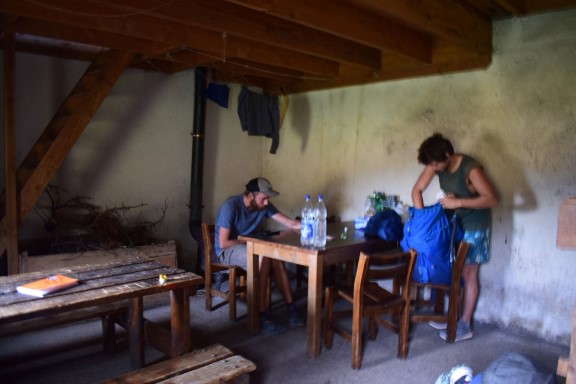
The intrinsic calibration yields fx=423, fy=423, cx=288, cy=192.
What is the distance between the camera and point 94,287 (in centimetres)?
219

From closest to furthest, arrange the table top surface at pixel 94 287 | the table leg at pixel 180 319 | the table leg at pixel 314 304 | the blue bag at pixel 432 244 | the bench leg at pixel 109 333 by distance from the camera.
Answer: the table top surface at pixel 94 287, the table leg at pixel 180 319, the table leg at pixel 314 304, the bench leg at pixel 109 333, the blue bag at pixel 432 244

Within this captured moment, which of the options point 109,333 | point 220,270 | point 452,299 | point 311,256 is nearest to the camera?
point 311,256

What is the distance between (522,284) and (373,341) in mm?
1314

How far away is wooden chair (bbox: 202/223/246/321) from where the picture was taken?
11.8 ft

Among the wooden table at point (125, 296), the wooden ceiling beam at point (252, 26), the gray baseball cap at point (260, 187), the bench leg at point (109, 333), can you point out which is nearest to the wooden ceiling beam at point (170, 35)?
the wooden ceiling beam at point (252, 26)

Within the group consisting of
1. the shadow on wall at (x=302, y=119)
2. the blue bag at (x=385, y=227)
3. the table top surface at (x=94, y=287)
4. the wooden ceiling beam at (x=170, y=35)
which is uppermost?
the wooden ceiling beam at (x=170, y=35)

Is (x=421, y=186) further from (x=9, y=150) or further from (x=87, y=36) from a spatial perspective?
(x=9, y=150)

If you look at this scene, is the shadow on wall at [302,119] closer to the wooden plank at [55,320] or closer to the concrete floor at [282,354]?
the concrete floor at [282,354]

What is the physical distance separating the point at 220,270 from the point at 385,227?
59.4 inches

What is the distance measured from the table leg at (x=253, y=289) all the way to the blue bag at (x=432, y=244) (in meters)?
1.23

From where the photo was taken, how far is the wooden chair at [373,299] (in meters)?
2.68

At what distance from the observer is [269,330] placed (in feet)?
11.0

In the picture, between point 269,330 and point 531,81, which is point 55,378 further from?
point 531,81

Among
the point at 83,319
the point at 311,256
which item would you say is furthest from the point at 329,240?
the point at 83,319
